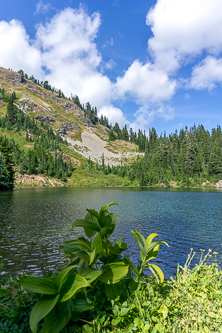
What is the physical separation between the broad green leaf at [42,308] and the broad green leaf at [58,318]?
0.93 ft

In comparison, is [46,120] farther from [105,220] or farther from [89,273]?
[89,273]

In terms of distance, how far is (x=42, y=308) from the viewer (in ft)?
6.91

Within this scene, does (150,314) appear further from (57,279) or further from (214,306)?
(57,279)

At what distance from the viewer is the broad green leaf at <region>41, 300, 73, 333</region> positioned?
2270mm

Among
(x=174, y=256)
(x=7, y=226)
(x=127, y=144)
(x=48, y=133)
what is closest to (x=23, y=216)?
(x=7, y=226)

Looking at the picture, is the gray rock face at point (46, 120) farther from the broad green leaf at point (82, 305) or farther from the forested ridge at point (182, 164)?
the broad green leaf at point (82, 305)

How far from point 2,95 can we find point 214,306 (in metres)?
209

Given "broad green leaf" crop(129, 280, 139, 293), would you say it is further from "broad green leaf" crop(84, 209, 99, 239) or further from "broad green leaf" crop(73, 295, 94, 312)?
"broad green leaf" crop(84, 209, 99, 239)

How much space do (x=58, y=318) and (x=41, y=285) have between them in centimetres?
61

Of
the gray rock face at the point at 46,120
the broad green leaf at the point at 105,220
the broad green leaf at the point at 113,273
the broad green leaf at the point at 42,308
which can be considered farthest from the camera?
the gray rock face at the point at 46,120

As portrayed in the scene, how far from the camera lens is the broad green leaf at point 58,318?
2.27 m

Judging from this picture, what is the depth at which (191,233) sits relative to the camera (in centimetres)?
1755

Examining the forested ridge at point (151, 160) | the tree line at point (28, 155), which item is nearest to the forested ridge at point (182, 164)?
the forested ridge at point (151, 160)

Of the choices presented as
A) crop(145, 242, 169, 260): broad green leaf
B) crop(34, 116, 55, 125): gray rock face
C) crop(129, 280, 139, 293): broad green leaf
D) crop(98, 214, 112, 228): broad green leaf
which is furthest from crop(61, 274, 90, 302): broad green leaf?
crop(34, 116, 55, 125): gray rock face
